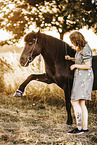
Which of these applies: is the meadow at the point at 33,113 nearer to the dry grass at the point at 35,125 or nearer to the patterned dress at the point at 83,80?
the dry grass at the point at 35,125

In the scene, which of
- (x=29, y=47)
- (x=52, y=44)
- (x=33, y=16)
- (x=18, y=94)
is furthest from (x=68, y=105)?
(x=33, y=16)

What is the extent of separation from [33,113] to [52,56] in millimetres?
1791

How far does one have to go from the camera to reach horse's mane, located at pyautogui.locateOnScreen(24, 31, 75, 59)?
13.5ft

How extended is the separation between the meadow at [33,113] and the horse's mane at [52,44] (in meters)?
1.43

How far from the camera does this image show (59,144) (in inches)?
134

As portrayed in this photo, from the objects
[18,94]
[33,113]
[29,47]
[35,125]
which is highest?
[29,47]

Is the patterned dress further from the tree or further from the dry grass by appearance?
the tree

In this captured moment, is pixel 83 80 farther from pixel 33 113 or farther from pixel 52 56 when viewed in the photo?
pixel 33 113

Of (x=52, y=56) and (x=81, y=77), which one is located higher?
(x=52, y=56)

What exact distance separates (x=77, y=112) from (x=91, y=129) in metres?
0.77

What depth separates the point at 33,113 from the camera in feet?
17.7

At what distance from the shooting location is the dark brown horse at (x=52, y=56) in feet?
13.5

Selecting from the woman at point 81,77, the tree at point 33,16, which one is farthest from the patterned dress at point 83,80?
the tree at point 33,16

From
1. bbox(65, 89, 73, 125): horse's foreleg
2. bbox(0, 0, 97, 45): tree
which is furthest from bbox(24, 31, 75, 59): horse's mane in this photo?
bbox(0, 0, 97, 45): tree
